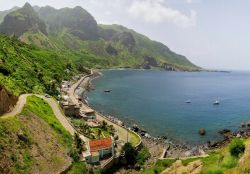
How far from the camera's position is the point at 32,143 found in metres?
61.9

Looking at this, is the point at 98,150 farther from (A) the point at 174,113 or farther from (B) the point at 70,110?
(A) the point at 174,113

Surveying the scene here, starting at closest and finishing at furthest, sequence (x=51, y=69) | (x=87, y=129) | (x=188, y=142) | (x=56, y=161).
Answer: (x=56, y=161), (x=87, y=129), (x=188, y=142), (x=51, y=69)

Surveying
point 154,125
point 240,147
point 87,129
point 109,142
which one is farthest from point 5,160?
point 154,125

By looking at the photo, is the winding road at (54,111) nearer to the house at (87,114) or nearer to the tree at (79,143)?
the tree at (79,143)

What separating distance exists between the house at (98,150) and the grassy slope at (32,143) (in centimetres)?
465

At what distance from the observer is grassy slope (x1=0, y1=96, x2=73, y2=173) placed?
180 ft

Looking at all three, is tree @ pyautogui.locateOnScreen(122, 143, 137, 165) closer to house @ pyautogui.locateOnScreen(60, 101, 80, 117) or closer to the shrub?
house @ pyautogui.locateOnScreen(60, 101, 80, 117)

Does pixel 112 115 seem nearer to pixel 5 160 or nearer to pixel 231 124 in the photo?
pixel 231 124

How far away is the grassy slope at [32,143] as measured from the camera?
54875mm

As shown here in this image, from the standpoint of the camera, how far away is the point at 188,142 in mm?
96375

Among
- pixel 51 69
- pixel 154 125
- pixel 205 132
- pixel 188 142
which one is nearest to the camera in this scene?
pixel 188 142

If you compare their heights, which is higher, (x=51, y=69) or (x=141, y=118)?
(x=51, y=69)

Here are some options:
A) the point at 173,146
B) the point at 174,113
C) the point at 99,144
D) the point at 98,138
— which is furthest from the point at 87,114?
the point at 174,113

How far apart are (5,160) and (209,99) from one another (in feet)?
510
